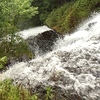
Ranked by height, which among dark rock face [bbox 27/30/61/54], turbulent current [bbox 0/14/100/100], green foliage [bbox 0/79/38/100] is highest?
green foliage [bbox 0/79/38/100]

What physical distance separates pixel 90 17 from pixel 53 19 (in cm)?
953

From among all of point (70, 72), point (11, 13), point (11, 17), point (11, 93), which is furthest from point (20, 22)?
point (11, 93)

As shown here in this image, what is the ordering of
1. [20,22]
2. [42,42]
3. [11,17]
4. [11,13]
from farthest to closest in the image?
[42,42] → [20,22] → [11,17] → [11,13]

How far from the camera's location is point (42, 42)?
1870cm

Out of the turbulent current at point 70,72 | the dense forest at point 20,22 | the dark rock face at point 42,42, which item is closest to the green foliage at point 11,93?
the dense forest at point 20,22

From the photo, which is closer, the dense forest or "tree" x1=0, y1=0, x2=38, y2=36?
the dense forest

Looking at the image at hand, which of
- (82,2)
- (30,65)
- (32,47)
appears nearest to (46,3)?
(82,2)

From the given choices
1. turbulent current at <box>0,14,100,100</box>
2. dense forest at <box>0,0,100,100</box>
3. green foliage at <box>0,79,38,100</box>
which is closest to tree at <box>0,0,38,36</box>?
dense forest at <box>0,0,100,100</box>

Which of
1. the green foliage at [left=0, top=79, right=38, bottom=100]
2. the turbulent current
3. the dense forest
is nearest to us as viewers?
the green foliage at [left=0, top=79, right=38, bottom=100]

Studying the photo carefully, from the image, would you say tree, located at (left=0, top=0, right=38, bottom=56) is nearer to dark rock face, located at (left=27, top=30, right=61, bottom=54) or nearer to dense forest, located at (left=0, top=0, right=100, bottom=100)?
dense forest, located at (left=0, top=0, right=100, bottom=100)

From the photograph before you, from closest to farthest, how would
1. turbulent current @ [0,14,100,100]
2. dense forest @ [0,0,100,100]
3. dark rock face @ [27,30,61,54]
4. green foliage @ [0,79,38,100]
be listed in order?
green foliage @ [0,79,38,100] < dense forest @ [0,0,100,100] < turbulent current @ [0,14,100,100] < dark rock face @ [27,30,61,54]

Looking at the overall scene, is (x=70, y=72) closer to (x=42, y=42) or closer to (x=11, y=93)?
(x=11, y=93)

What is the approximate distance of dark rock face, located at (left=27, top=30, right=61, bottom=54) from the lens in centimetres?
1761

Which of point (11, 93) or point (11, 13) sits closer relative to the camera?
point (11, 93)
